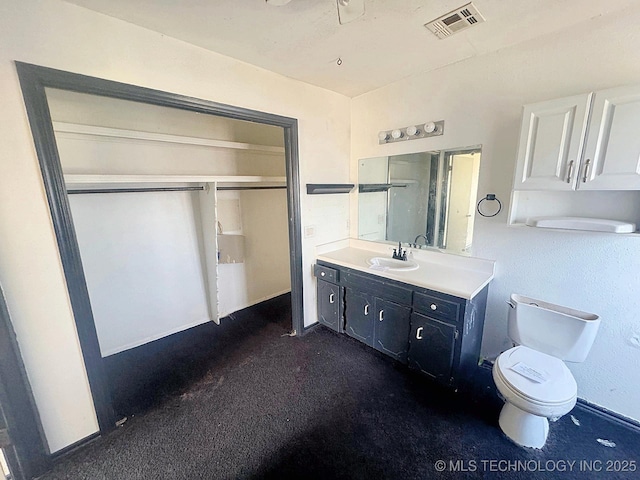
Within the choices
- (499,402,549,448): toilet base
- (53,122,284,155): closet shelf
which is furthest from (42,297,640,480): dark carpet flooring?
(53,122,284,155): closet shelf

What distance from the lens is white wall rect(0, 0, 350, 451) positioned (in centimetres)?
122

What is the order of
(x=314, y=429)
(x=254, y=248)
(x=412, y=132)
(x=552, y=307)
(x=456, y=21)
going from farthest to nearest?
(x=254, y=248) → (x=412, y=132) → (x=552, y=307) → (x=314, y=429) → (x=456, y=21)

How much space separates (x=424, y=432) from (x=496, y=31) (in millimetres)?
2563

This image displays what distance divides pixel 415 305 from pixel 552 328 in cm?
85

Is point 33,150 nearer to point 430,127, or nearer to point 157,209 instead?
point 157,209

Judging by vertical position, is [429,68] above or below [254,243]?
above

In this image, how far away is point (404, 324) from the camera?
2.10m

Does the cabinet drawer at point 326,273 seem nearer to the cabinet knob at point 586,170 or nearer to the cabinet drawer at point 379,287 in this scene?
the cabinet drawer at point 379,287

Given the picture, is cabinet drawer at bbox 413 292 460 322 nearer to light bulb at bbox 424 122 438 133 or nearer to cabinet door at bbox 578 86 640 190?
cabinet door at bbox 578 86 640 190

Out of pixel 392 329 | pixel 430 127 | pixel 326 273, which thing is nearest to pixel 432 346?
pixel 392 329

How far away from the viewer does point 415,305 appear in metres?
2.01

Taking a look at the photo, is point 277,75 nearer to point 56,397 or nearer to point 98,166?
point 98,166

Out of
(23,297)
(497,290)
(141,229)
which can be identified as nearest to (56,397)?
(23,297)

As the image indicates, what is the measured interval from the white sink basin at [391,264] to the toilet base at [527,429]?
3.74 ft
